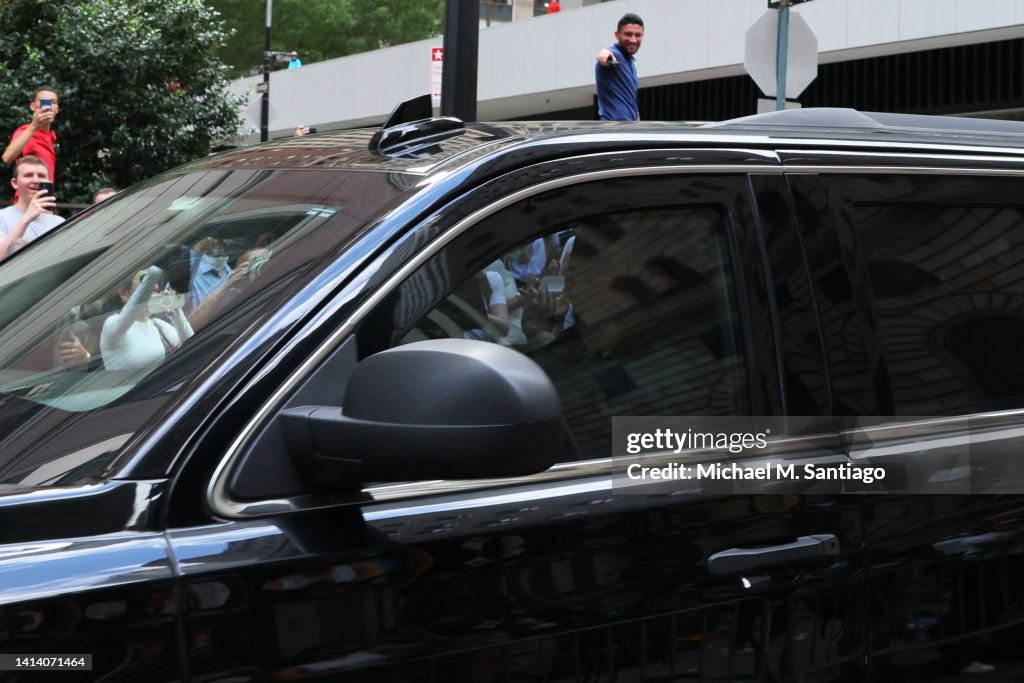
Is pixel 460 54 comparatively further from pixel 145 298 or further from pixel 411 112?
pixel 145 298

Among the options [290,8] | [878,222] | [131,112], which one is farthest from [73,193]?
[290,8]

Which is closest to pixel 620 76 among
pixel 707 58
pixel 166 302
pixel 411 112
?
pixel 411 112

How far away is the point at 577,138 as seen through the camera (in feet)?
7.80

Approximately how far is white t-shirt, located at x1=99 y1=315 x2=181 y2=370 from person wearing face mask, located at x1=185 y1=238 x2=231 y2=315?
0.07 m

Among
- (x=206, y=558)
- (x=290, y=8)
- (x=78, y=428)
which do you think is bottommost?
(x=206, y=558)

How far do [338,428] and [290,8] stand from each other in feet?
154

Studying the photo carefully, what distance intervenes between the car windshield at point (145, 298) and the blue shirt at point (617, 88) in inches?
271

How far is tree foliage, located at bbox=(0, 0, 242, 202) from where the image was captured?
16547 mm

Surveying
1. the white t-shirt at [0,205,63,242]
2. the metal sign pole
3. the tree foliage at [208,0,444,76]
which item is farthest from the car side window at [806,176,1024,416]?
the tree foliage at [208,0,444,76]

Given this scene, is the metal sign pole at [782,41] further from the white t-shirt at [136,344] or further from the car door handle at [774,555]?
the white t-shirt at [136,344]

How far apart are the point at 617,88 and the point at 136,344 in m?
7.56

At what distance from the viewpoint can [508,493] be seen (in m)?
2.10

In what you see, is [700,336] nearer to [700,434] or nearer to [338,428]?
[700,434]

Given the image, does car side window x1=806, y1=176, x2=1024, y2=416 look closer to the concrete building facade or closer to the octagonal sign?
the octagonal sign
